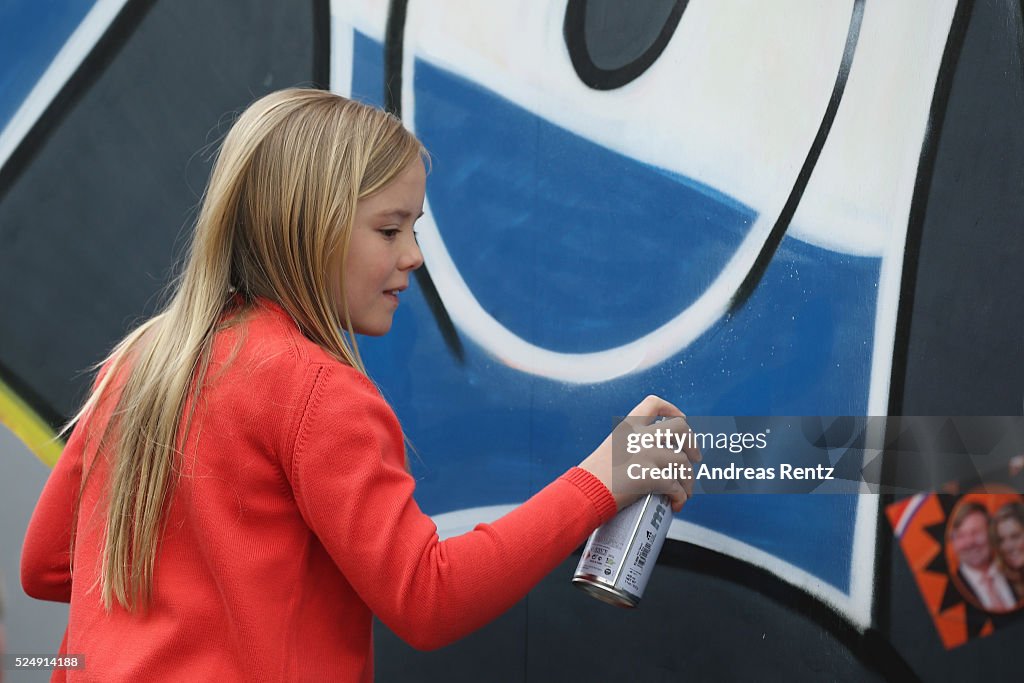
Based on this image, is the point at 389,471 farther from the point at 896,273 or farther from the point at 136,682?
the point at 896,273

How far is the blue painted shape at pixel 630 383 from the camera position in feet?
6.34

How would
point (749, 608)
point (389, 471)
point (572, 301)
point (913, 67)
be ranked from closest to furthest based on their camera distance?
1. point (389, 471)
2. point (913, 67)
3. point (749, 608)
4. point (572, 301)

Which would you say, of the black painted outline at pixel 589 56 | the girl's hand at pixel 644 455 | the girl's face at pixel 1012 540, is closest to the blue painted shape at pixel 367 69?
the black painted outline at pixel 589 56

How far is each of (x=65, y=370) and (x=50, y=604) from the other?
57 centimetres

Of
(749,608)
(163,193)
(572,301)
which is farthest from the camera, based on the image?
(163,193)

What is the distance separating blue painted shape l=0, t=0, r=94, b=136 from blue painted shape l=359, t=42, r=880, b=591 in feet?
3.13

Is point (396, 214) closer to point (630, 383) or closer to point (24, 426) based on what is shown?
point (630, 383)

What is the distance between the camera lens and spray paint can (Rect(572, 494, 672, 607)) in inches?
58.6

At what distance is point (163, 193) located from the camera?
2412mm

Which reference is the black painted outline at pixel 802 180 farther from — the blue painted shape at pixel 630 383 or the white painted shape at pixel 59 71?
the white painted shape at pixel 59 71

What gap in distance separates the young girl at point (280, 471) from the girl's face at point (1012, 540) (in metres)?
0.85

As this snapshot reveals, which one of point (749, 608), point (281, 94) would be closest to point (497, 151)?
point (281, 94)

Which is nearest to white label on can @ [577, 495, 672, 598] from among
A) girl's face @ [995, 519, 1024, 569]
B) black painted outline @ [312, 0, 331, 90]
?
girl's face @ [995, 519, 1024, 569]

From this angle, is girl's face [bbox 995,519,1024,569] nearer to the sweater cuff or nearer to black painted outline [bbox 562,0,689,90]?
the sweater cuff
